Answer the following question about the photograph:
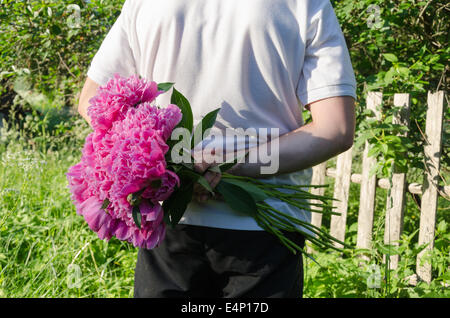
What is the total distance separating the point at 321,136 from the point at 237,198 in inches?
11.3

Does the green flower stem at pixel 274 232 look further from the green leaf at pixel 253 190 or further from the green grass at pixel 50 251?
the green grass at pixel 50 251

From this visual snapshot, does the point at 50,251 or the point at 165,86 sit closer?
the point at 165,86

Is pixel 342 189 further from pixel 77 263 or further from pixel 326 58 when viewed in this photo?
pixel 326 58

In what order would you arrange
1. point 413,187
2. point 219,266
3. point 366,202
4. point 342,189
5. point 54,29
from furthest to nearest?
point 54,29 < point 342,189 < point 366,202 < point 413,187 < point 219,266

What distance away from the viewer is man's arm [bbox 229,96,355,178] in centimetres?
121

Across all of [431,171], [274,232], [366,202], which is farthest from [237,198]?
[366,202]

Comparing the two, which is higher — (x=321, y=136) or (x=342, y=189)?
(x=321, y=136)

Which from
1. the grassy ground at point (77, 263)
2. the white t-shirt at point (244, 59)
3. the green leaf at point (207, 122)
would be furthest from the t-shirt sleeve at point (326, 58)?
the grassy ground at point (77, 263)

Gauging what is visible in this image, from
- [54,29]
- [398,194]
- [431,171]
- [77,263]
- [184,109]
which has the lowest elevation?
[77,263]

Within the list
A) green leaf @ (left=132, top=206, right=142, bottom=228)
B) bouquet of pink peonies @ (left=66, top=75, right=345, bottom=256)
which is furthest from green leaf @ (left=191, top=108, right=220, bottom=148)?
green leaf @ (left=132, top=206, right=142, bottom=228)

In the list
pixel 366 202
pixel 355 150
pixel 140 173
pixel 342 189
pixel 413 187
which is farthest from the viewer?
pixel 342 189

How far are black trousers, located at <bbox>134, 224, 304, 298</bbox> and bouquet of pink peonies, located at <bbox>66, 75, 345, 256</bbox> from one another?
0.25 ft

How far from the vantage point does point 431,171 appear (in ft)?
9.86
